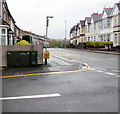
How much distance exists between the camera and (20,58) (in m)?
11.7

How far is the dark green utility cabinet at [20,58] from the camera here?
1162 cm

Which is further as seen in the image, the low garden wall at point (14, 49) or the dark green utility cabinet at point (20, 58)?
the low garden wall at point (14, 49)

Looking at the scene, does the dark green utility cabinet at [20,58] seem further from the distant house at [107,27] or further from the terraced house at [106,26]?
the distant house at [107,27]

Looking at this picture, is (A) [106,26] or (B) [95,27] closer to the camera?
(A) [106,26]

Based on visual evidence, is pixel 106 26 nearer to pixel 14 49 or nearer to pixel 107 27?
pixel 107 27

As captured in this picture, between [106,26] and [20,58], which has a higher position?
[106,26]

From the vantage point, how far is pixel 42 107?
4.60 meters

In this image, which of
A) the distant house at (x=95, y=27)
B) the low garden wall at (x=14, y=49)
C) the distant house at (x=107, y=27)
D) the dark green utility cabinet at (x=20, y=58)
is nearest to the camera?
the dark green utility cabinet at (x=20, y=58)

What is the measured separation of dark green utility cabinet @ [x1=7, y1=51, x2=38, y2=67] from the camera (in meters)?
11.6

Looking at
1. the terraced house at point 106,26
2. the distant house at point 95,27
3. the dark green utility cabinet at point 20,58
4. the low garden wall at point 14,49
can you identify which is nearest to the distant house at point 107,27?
the terraced house at point 106,26

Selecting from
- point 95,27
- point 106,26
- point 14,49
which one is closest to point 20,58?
point 14,49

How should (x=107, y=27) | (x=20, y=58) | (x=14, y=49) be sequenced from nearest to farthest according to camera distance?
(x=20, y=58) → (x=14, y=49) → (x=107, y=27)

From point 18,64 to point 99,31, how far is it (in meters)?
35.0

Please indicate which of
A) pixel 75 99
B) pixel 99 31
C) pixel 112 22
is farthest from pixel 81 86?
pixel 99 31
